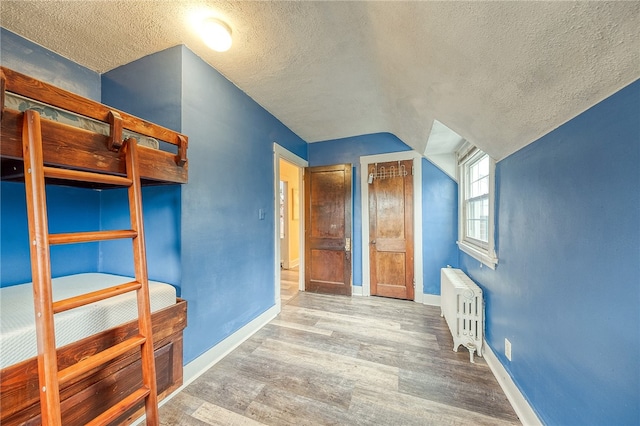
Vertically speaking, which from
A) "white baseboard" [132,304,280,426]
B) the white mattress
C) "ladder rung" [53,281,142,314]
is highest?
"ladder rung" [53,281,142,314]

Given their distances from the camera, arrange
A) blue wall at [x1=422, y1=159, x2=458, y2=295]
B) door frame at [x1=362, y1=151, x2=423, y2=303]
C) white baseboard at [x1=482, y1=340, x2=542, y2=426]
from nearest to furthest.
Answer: white baseboard at [x1=482, y1=340, x2=542, y2=426] < blue wall at [x1=422, y1=159, x2=458, y2=295] < door frame at [x1=362, y1=151, x2=423, y2=303]

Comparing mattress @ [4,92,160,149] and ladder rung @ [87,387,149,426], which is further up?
mattress @ [4,92,160,149]

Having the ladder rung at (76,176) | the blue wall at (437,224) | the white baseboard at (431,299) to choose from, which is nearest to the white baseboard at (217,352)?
the ladder rung at (76,176)

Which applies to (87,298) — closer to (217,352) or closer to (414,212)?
(217,352)

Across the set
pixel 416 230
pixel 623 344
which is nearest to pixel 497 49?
pixel 623 344

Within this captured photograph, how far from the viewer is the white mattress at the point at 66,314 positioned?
926 millimetres

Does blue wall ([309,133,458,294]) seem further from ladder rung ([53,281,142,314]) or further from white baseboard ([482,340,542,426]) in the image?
ladder rung ([53,281,142,314])

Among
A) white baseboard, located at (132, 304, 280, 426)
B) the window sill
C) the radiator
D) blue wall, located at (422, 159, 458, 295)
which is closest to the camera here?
white baseboard, located at (132, 304, 280, 426)

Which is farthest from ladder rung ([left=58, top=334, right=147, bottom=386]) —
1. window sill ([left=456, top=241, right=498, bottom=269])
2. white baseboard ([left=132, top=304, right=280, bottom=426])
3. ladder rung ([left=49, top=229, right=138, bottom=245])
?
window sill ([left=456, top=241, right=498, bottom=269])

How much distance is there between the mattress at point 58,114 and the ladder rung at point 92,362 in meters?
1.07

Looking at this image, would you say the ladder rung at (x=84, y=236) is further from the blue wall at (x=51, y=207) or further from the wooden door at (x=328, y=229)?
the wooden door at (x=328, y=229)

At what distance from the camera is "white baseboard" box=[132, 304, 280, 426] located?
1689 millimetres

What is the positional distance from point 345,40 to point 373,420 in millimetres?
2552

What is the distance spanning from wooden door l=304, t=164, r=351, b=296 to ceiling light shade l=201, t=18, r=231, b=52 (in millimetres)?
2284
